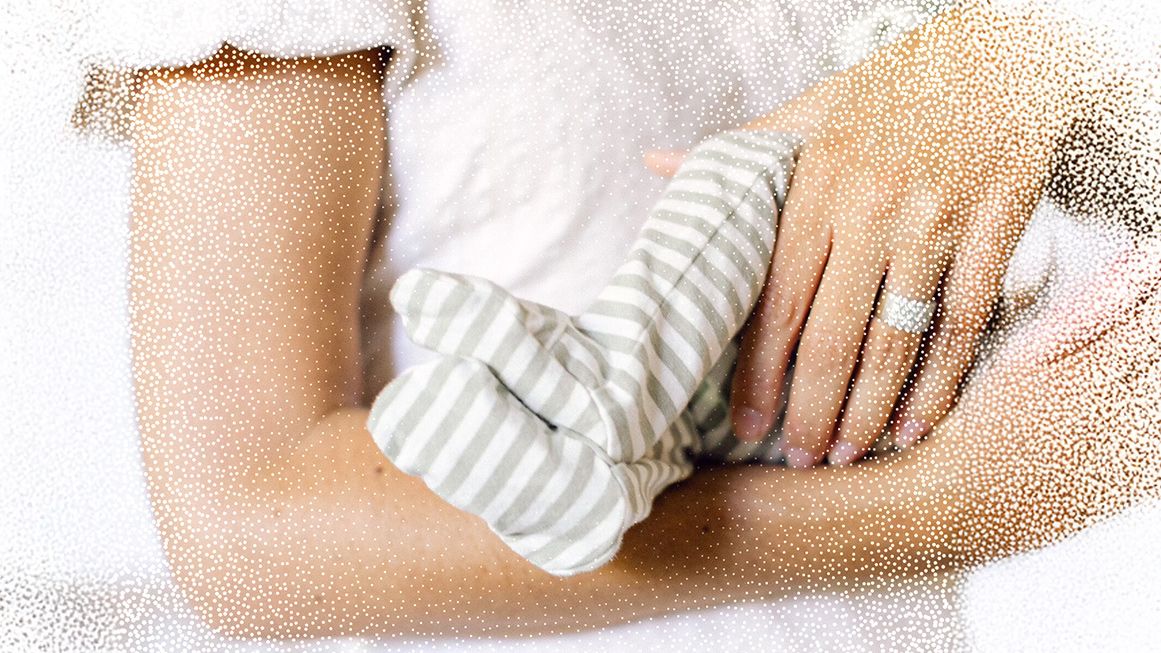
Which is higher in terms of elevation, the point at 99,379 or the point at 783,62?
the point at 783,62

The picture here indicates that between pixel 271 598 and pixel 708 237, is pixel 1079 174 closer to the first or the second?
pixel 708 237

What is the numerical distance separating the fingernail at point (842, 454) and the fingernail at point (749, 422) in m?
0.04

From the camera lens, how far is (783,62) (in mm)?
551

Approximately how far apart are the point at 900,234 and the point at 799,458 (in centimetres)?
13

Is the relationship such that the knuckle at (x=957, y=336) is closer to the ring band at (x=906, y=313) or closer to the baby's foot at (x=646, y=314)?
→ the ring band at (x=906, y=313)

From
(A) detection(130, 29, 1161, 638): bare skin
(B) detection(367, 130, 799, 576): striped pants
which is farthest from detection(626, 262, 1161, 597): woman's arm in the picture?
(B) detection(367, 130, 799, 576): striped pants

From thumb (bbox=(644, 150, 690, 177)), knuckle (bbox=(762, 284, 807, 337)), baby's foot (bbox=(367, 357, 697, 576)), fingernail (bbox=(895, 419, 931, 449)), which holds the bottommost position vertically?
fingernail (bbox=(895, 419, 931, 449))

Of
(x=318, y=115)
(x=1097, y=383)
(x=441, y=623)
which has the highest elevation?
(x=318, y=115)

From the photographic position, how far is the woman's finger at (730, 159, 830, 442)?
0.46 m

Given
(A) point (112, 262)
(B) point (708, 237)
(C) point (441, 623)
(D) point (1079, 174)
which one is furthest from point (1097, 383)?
(A) point (112, 262)

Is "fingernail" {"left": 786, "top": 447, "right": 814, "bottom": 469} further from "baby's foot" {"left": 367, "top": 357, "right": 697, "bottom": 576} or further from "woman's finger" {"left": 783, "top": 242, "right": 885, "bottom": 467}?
"baby's foot" {"left": 367, "top": 357, "right": 697, "bottom": 576}

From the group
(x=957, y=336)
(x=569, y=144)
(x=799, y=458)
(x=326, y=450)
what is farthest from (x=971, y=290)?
(x=326, y=450)

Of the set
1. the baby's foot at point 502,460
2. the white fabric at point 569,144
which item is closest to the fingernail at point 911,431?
the white fabric at point 569,144

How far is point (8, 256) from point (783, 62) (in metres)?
0.48
